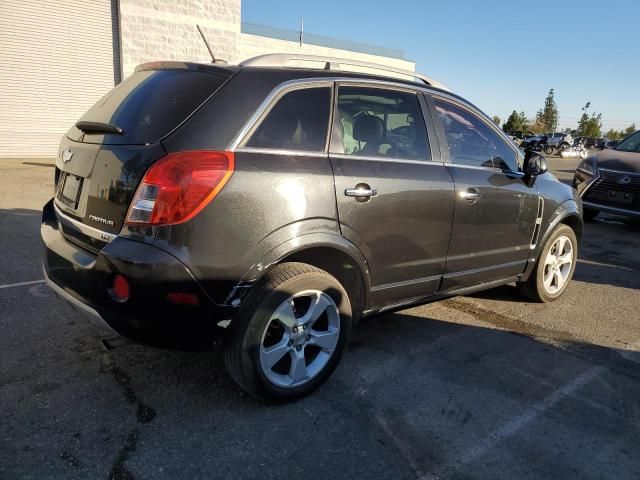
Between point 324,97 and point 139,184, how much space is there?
116 cm

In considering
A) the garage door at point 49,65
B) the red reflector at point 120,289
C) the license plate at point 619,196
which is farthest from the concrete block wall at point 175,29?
the red reflector at point 120,289

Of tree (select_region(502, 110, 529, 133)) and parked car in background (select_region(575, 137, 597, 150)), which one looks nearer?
parked car in background (select_region(575, 137, 597, 150))

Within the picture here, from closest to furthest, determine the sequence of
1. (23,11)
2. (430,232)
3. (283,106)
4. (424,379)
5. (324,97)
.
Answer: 1. (283,106)
2. (324,97)
3. (424,379)
4. (430,232)
5. (23,11)

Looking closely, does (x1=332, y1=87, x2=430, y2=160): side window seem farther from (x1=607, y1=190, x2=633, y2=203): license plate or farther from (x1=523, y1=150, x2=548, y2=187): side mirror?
(x1=607, y1=190, x2=633, y2=203): license plate

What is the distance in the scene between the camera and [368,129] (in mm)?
3158

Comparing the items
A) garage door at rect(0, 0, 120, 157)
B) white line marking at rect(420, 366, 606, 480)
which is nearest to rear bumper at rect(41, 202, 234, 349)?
white line marking at rect(420, 366, 606, 480)

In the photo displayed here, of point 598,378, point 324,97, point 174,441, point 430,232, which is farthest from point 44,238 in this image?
point 598,378

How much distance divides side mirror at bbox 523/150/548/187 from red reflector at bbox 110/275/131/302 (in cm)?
318

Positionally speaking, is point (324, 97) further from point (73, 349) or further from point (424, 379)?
point (73, 349)

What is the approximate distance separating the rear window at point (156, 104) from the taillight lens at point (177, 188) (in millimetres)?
212

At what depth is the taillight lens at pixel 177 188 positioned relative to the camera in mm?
2295

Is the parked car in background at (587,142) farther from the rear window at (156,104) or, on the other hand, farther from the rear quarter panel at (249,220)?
the rear window at (156,104)

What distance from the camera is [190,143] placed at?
2.38m

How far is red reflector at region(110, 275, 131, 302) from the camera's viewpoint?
7.61 ft
